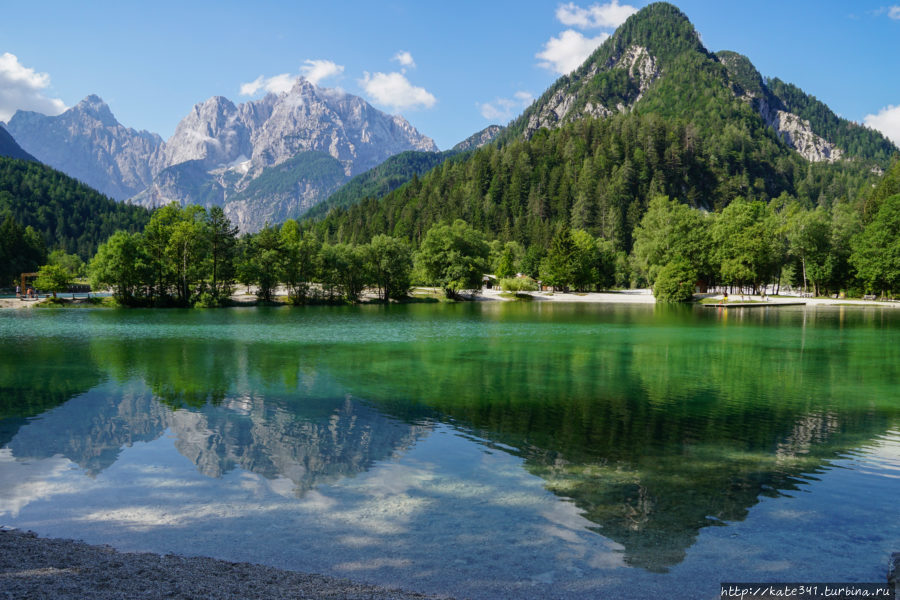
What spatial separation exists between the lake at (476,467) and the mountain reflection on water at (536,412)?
11 cm

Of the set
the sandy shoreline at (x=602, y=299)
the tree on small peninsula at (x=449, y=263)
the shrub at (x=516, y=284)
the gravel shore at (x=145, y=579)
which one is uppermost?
the tree on small peninsula at (x=449, y=263)

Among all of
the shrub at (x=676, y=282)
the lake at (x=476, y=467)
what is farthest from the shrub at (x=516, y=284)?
the lake at (x=476, y=467)

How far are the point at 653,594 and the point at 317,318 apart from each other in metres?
66.7

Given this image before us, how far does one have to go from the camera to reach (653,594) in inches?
325

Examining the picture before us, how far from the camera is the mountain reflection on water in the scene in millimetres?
13492

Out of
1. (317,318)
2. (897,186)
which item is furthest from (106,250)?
(897,186)

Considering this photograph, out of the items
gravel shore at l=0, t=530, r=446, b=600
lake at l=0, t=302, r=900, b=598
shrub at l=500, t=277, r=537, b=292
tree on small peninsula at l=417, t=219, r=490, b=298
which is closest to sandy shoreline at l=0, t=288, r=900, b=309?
shrub at l=500, t=277, r=537, b=292

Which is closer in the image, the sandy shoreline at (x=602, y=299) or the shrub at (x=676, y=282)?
the sandy shoreline at (x=602, y=299)

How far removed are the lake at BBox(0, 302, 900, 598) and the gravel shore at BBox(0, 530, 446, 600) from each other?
632 millimetres

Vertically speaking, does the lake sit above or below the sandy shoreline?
below

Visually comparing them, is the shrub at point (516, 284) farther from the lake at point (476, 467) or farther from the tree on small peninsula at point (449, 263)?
the lake at point (476, 467)

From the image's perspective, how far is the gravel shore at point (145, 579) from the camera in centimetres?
749

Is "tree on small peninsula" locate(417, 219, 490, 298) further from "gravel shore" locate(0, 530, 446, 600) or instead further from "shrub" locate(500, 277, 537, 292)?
"gravel shore" locate(0, 530, 446, 600)

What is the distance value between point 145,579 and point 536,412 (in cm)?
1505
